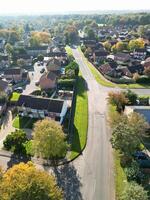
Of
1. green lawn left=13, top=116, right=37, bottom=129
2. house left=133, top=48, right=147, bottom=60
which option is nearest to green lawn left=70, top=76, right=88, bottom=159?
green lawn left=13, top=116, right=37, bottom=129

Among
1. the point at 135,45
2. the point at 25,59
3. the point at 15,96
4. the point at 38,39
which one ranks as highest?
the point at 135,45

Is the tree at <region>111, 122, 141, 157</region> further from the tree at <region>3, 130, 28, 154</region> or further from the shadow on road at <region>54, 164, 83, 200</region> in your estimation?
Result: the tree at <region>3, 130, 28, 154</region>


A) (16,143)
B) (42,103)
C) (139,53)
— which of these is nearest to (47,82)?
(42,103)

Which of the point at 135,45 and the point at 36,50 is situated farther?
the point at 36,50

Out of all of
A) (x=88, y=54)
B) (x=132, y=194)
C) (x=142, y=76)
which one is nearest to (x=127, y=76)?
(x=142, y=76)

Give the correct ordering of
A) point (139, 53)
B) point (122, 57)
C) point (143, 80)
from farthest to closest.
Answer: point (139, 53) → point (122, 57) → point (143, 80)

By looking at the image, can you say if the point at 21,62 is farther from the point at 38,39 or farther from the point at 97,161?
the point at 97,161
